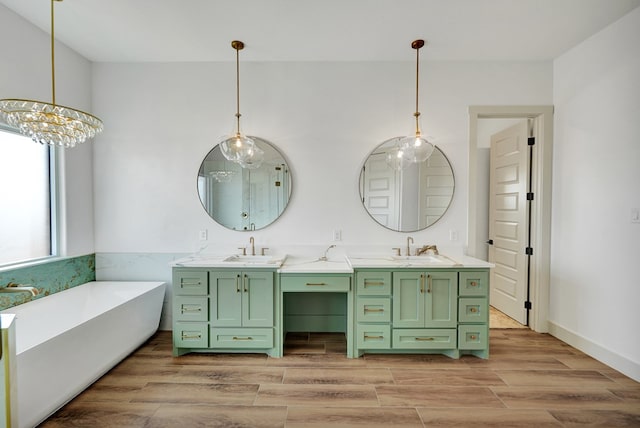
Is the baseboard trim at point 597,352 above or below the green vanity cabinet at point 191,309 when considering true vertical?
below

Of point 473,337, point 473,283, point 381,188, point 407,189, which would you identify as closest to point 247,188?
point 381,188

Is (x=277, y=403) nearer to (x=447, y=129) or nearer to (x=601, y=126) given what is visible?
(x=447, y=129)

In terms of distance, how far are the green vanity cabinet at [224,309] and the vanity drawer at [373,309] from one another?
0.76m

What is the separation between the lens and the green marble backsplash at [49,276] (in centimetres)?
218

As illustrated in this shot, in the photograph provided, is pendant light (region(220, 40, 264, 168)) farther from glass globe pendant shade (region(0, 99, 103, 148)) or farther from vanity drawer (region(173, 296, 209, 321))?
vanity drawer (region(173, 296, 209, 321))

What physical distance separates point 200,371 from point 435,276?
213 cm

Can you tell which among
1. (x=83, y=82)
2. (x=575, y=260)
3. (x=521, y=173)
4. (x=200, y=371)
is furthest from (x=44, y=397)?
(x=521, y=173)

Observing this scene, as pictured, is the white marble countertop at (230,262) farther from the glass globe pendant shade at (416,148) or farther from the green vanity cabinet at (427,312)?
the glass globe pendant shade at (416,148)

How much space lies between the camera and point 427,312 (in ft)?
7.93

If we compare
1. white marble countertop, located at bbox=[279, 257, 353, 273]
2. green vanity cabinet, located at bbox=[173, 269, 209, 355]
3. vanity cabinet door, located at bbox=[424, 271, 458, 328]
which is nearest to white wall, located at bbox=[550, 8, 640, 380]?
vanity cabinet door, located at bbox=[424, 271, 458, 328]

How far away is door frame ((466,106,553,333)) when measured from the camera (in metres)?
2.85

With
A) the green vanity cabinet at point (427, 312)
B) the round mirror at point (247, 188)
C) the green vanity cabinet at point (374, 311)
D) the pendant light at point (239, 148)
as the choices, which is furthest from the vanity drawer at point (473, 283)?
the pendant light at point (239, 148)

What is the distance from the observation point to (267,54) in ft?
9.04

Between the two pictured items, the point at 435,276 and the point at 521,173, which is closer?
the point at 435,276
